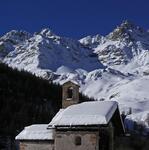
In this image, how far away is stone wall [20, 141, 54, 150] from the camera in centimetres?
3884

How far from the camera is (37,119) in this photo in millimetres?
123250

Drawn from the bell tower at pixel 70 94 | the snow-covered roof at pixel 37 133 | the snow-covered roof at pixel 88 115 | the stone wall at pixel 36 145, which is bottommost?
the stone wall at pixel 36 145

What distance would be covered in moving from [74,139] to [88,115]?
1.70 meters

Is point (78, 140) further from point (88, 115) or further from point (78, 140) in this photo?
point (88, 115)

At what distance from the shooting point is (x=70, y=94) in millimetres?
43875

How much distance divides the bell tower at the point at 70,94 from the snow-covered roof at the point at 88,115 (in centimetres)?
555

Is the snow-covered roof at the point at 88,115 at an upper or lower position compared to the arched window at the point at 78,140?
upper

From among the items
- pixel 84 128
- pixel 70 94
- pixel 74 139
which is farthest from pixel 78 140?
pixel 70 94

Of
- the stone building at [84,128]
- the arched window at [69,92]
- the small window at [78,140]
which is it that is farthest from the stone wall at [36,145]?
the arched window at [69,92]

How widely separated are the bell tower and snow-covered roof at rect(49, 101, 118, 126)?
18.2 ft

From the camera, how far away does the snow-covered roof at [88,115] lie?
34594mm

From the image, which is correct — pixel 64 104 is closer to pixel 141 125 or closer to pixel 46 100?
pixel 46 100

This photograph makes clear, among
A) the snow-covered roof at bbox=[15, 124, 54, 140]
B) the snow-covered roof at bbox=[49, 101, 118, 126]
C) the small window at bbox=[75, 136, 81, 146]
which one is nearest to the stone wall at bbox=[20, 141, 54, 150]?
the snow-covered roof at bbox=[15, 124, 54, 140]

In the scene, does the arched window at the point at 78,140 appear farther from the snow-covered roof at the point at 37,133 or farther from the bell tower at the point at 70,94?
the bell tower at the point at 70,94
